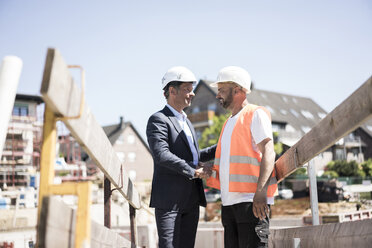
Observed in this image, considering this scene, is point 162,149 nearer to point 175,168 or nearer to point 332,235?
point 175,168

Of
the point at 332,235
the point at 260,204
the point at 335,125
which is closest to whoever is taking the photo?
the point at 335,125

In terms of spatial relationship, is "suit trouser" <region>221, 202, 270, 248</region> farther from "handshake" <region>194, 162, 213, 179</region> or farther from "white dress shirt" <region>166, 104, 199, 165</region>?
"white dress shirt" <region>166, 104, 199, 165</region>

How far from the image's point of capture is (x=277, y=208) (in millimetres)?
26234

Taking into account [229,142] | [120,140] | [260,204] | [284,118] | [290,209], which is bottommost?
[290,209]

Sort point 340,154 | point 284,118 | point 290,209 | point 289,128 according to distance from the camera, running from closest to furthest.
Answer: point 290,209 → point 289,128 → point 284,118 → point 340,154

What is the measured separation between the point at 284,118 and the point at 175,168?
1779 inches

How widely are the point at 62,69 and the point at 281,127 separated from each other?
46303 mm

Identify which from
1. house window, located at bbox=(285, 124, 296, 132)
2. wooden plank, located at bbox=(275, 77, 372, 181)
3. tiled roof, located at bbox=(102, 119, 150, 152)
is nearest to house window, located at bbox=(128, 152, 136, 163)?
tiled roof, located at bbox=(102, 119, 150, 152)

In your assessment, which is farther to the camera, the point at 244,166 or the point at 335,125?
the point at 244,166

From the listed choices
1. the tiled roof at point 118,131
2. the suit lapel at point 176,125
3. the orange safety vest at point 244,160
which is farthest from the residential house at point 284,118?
the orange safety vest at point 244,160

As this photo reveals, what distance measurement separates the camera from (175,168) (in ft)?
10.7

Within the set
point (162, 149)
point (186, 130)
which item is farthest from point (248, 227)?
point (186, 130)

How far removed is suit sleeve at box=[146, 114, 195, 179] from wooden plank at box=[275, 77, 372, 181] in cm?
82

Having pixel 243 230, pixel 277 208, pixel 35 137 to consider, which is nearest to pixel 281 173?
pixel 243 230
